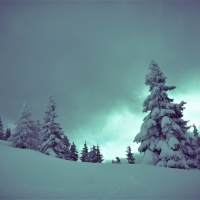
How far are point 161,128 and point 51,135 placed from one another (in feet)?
59.0

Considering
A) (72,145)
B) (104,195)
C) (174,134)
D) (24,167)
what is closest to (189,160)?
(174,134)

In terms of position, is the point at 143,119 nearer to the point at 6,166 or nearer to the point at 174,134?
the point at 174,134

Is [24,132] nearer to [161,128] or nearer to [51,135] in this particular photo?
[51,135]

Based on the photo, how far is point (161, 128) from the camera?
1539 cm

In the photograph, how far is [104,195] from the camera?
6.41 metres

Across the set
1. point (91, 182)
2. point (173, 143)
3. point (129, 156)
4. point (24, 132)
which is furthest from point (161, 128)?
point (129, 156)

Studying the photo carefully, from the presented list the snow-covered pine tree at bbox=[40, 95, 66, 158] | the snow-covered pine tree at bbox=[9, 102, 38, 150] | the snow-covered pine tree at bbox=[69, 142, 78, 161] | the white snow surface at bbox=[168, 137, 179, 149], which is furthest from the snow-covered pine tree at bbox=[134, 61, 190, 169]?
the snow-covered pine tree at bbox=[69, 142, 78, 161]

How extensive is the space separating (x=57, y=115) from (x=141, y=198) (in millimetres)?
23263

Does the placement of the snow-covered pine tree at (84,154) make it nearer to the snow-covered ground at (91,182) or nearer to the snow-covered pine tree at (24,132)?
the snow-covered pine tree at (24,132)

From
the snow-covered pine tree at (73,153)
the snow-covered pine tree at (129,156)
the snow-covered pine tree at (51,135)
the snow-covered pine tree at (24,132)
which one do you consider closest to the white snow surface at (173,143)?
the snow-covered pine tree at (51,135)

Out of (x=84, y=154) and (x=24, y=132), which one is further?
(x=84, y=154)

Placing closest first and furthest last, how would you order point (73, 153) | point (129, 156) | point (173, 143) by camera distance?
point (173, 143) < point (73, 153) < point (129, 156)

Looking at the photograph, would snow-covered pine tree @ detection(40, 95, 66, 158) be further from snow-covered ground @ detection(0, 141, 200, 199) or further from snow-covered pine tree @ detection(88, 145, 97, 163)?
snow-covered pine tree @ detection(88, 145, 97, 163)

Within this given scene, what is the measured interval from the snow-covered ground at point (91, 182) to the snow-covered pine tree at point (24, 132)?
18138 millimetres
